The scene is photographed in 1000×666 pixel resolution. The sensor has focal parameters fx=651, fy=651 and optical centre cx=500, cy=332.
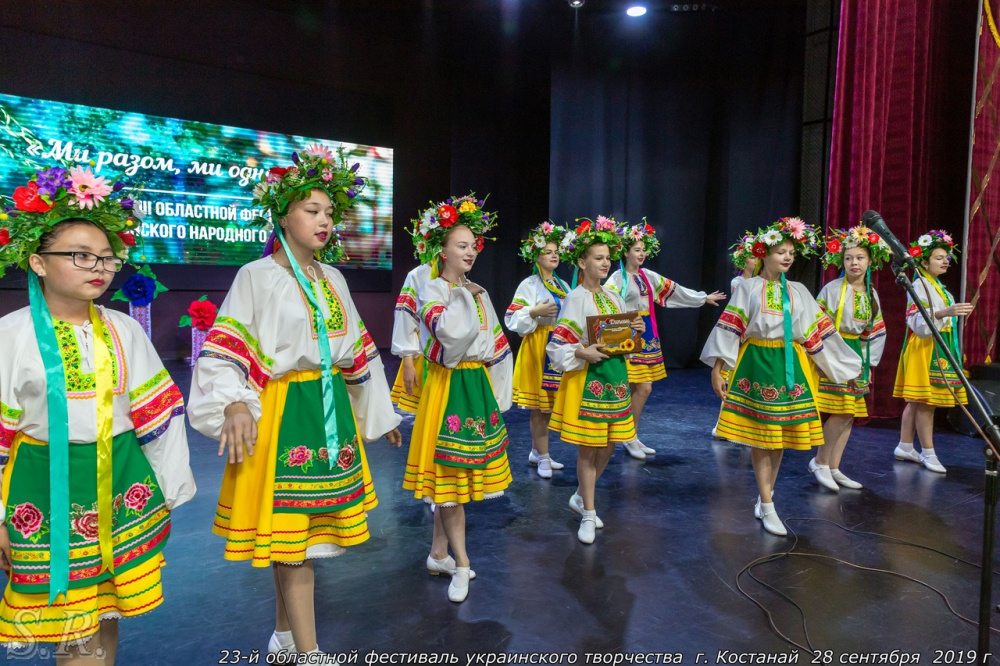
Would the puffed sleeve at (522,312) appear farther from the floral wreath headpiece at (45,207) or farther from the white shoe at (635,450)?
the floral wreath headpiece at (45,207)

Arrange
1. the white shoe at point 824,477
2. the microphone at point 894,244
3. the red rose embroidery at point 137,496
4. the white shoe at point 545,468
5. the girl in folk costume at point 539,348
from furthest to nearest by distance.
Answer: the girl in folk costume at point 539,348, the white shoe at point 545,468, the white shoe at point 824,477, the microphone at point 894,244, the red rose embroidery at point 137,496

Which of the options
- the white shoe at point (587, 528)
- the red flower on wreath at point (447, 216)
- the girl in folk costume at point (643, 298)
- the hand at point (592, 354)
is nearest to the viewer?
the red flower on wreath at point (447, 216)

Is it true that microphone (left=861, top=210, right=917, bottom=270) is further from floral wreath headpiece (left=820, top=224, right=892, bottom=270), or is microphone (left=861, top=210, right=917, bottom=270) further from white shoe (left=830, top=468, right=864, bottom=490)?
white shoe (left=830, top=468, right=864, bottom=490)

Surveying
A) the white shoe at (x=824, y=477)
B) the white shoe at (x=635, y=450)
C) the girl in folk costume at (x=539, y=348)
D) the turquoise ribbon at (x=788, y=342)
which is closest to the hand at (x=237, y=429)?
the girl in folk costume at (x=539, y=348)

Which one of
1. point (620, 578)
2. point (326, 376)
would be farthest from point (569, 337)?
point (326, 376)

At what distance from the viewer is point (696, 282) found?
29.5ft

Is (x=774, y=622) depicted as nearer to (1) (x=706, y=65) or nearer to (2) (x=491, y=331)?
(2) (x=491, y=331)

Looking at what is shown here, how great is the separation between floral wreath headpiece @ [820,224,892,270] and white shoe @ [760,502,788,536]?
176 centimetres

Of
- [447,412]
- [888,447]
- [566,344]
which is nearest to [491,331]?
[447,412]

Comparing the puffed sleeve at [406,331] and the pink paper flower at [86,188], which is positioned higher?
the pink paper flower at [86,188]

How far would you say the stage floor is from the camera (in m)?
2.22

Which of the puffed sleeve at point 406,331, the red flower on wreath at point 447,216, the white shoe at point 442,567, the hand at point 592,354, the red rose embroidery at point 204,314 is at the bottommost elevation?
the white shoe at point 442,567

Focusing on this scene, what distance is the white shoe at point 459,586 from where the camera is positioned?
8.07ft

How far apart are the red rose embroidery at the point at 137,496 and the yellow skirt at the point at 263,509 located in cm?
26
